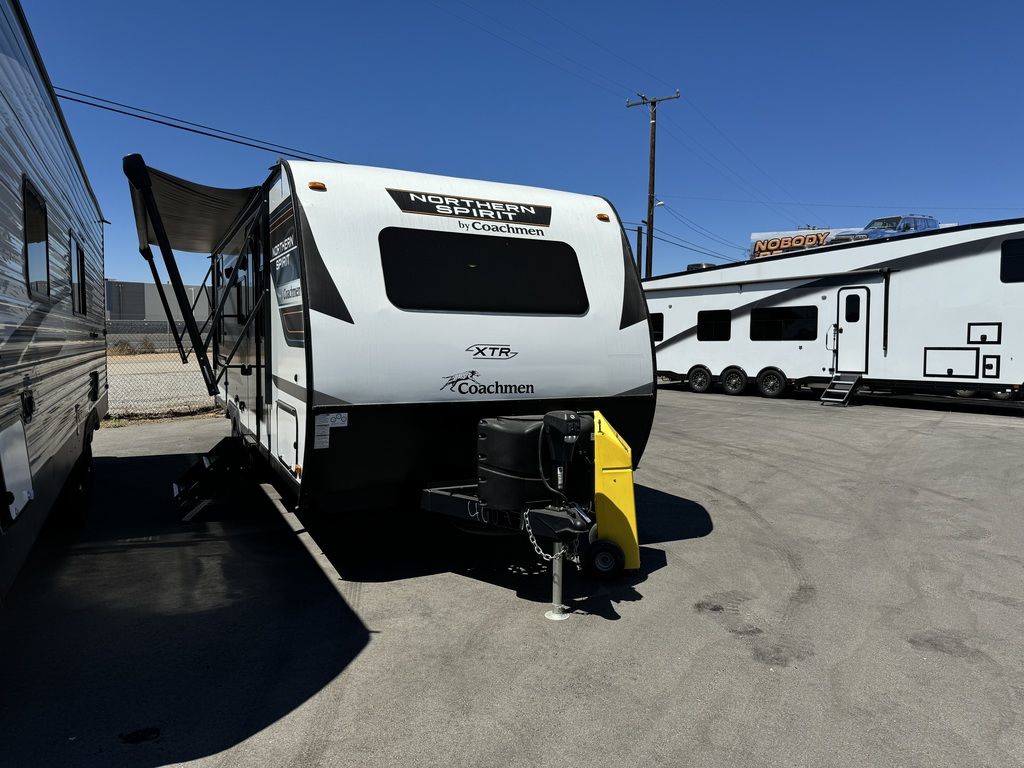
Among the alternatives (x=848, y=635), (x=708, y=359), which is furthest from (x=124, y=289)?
(x=848, y=635)

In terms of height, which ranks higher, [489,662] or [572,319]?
[572,319]

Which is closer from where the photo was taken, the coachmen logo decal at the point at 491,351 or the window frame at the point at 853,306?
the coachmen logo decal at the point at 491,351

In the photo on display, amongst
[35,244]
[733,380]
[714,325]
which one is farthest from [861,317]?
[35,244]

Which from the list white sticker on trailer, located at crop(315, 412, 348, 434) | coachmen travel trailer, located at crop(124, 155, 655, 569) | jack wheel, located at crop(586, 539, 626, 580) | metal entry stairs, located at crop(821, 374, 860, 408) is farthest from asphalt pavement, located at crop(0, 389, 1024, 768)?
metal entry stairs, located at crop(821, 374, 860, 408)

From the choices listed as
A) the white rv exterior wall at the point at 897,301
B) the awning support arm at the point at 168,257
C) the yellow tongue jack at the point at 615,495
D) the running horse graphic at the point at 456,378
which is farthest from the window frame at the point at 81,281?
the white rv exterior wall at the point at 897,301

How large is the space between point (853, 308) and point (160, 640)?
1454cm

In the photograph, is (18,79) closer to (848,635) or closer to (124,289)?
(848,635)

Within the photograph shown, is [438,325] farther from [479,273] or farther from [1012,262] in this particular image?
[1012,262]

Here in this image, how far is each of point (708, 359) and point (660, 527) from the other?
40.8 ft

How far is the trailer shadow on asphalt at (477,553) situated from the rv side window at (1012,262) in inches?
382

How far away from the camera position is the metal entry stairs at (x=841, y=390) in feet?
47.8

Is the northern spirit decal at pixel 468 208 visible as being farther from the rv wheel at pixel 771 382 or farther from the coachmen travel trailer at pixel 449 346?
the rv wheel at pixel 771 382

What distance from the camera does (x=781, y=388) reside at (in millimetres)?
16172

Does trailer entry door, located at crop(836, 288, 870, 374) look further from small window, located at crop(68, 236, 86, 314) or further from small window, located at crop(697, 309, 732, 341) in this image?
small window, located at crop(68, 236, 86, 314)
